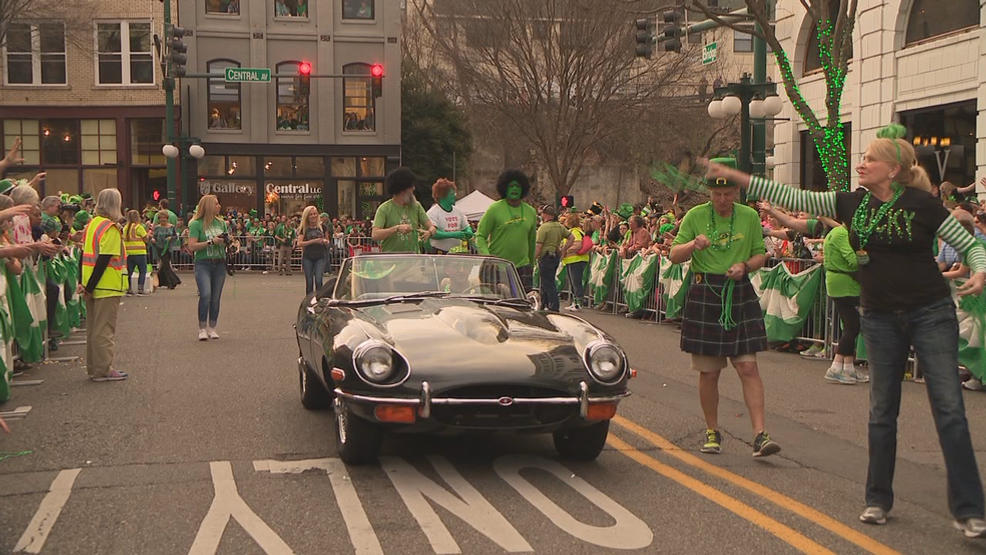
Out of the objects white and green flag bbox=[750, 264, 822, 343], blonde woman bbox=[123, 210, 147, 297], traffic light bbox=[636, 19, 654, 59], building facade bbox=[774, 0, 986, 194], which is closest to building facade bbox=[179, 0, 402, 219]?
blonde woman bbox=[123, 210, 147, 297]

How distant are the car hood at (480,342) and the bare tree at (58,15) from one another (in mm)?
30737

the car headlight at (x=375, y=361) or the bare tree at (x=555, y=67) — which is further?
the bare tree at (x=555, y=67)

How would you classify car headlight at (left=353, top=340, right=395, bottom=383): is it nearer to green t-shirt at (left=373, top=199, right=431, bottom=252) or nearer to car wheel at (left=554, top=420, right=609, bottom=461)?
car wheel at (left=554, top=420, right=609, bottom=461)

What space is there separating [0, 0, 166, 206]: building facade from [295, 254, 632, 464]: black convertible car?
36346 millimetres

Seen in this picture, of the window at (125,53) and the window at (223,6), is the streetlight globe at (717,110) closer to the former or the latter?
the window at (223,6)

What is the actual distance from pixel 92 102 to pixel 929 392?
130 feet

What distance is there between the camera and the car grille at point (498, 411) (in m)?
5.75

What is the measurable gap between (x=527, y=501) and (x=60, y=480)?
262 cm

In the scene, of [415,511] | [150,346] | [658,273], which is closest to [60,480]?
[415,511]

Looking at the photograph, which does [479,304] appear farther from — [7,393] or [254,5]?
[254,5]

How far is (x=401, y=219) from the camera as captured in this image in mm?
10203

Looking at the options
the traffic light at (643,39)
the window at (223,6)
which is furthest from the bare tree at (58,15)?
the traffic light at (643,39)

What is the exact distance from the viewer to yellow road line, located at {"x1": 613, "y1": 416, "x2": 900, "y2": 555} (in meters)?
4.91

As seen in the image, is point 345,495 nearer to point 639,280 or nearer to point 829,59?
point 639,280
